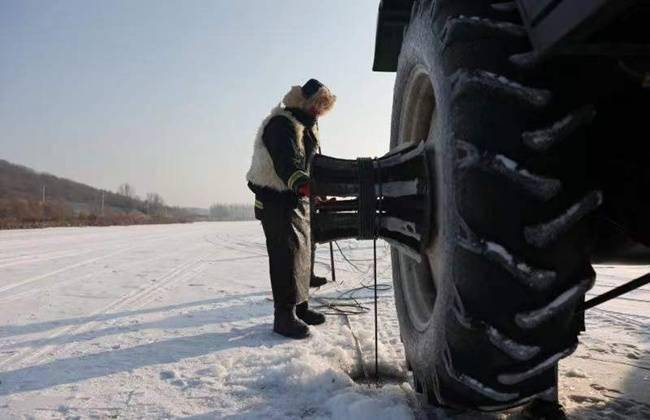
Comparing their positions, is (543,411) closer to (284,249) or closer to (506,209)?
(506,209)

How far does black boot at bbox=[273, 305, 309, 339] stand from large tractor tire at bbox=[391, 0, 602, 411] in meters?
2.20

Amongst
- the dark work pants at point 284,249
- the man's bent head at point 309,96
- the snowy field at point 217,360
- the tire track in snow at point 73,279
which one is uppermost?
the man's bent head at point 309,96

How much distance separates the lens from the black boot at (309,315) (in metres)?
4.13

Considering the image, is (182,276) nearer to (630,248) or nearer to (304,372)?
(304,372)

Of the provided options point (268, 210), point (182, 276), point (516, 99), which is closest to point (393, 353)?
point (268, 210)

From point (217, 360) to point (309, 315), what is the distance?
1.21 meters

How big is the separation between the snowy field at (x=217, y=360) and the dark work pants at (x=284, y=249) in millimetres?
326

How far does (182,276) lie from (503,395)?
626 centimetres

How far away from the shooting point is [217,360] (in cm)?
310

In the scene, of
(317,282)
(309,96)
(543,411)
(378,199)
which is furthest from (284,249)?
(317,282)

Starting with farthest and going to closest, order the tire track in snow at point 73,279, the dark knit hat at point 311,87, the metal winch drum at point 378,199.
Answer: the tire track in snow at point 73,279 → the dark knit hat at point 311,87 → the metal winch drum at point 378,199

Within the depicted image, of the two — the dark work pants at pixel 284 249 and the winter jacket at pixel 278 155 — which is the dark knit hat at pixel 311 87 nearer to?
the winter jacket at pixel 278 155

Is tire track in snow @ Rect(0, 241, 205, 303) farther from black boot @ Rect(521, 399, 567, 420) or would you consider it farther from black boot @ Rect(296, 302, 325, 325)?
black boot @ Rect(521, 399, 567, 420)

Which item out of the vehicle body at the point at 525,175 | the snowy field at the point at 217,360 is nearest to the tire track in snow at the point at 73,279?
the snowy field at the point at 217,360
